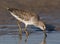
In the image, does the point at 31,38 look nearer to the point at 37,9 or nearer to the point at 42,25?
the point at 42,25

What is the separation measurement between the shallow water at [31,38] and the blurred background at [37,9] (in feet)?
3.64

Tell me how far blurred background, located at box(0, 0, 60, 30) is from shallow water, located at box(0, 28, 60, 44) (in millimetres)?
1110

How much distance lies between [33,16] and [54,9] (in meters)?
3.90

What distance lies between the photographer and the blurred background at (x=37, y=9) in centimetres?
1509

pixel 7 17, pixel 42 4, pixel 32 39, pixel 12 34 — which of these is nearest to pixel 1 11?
pixel 7 17

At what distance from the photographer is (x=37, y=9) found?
55.4 feet

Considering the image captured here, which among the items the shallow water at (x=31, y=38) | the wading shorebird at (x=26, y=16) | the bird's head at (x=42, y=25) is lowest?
the shallow water at (x=31, y=38)

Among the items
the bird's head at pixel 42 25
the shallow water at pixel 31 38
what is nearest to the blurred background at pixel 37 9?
the shallow water at pixel 31 38

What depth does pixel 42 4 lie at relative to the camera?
17.5 meters

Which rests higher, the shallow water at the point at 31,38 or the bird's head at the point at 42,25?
the bird's head at the point at 42,25

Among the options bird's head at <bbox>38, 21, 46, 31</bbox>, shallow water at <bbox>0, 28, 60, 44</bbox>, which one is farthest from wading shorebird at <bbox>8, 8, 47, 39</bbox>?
shallow water at <bbox>0, 28, 60, 44</bbox>

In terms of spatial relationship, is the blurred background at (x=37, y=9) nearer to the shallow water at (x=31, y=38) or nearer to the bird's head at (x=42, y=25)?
the shallow water at (x=31, y=38)

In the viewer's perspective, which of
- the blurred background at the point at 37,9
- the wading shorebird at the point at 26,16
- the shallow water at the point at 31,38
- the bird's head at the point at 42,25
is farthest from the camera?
the blurred background at the point at 37,9

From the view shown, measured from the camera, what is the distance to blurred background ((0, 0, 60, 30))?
49.5 feet
